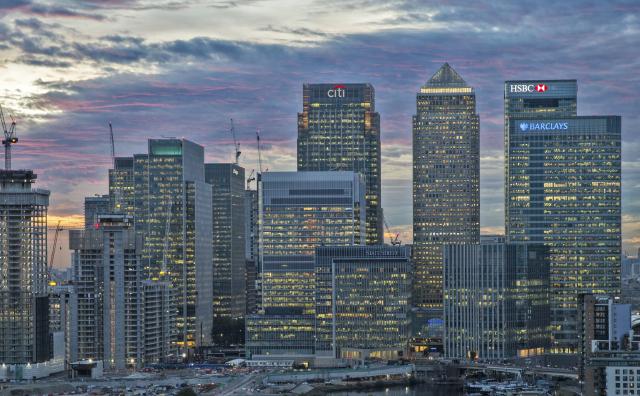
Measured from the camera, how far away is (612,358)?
18712cm

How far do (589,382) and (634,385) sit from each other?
21.7ft

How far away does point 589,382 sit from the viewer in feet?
620

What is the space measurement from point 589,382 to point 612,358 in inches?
180

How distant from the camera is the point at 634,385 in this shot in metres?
184

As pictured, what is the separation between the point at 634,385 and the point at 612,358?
15.5 ft
